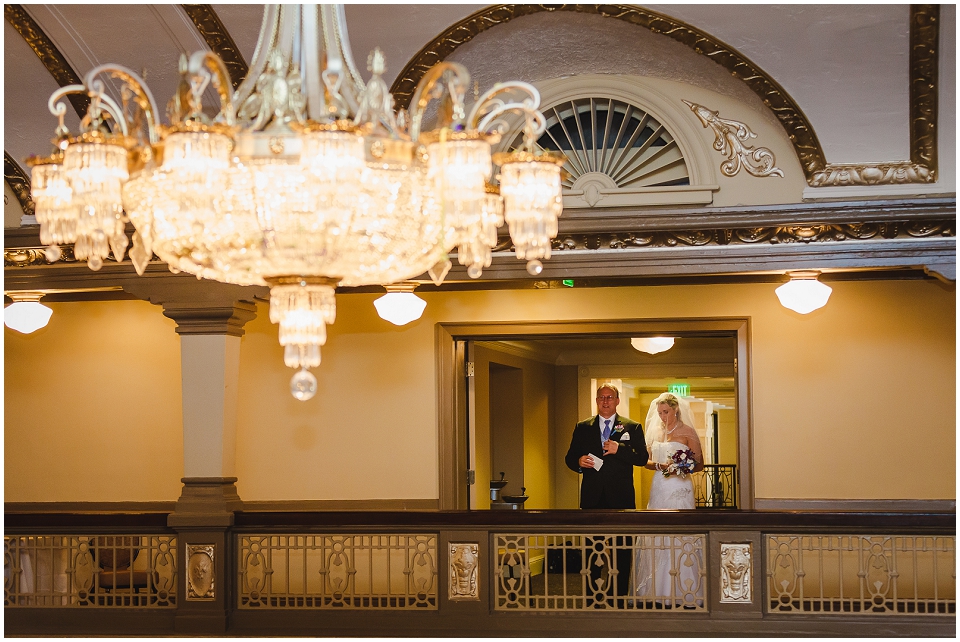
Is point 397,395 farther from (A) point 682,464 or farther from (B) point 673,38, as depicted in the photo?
(B) point 673,38

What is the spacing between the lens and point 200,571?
7.55m

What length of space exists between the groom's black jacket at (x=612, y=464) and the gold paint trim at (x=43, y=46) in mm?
5235

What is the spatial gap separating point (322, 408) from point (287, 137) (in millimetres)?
5738

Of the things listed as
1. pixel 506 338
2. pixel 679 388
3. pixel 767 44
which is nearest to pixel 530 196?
pixel 767 44

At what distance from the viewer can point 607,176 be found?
24.2 ft

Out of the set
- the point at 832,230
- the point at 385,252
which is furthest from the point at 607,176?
the point at 385,252

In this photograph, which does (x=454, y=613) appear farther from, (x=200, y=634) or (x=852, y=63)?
(x=852, y=63)

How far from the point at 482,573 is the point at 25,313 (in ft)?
14.0

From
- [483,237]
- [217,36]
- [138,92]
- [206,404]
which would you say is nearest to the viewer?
[138,92]

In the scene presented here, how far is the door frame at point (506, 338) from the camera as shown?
8.80m

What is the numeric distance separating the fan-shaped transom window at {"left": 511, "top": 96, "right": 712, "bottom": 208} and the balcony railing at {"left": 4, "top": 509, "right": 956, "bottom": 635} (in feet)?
7.47

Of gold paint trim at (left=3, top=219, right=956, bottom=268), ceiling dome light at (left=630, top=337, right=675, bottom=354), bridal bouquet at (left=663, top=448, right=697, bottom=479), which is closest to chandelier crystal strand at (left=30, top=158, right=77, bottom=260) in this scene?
gold paint trim at (left=3, top=219, right=956, bottom=268)

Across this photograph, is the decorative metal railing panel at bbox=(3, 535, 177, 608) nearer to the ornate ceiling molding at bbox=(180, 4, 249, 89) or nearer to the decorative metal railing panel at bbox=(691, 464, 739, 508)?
the ornate ceiling molding at bbox=(180, 4, 249, 89)

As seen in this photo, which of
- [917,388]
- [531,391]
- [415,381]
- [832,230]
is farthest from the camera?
[531,391]
